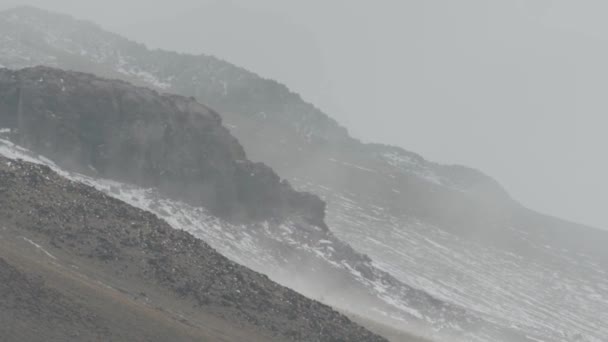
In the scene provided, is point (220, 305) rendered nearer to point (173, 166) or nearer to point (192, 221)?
point (192, 221)

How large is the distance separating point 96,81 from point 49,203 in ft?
185

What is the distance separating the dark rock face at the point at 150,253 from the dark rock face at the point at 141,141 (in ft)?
123

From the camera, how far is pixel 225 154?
121750 millimetres

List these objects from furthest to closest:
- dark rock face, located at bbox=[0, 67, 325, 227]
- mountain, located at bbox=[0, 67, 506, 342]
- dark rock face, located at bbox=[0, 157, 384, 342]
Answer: dark rock face, located at bbox=[0, 67, 325, 227], mountain, located at bbox=[0, 67, 506, 342], dark rock face, located at bbox=[0, 157, 384, 342]

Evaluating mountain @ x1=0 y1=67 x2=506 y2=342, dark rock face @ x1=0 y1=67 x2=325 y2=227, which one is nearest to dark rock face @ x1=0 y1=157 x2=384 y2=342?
A: mountain @ x1=0 y1=67 x2=506 y2=342

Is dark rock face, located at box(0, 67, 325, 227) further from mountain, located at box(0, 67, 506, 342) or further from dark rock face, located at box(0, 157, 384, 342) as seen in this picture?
dark rock face, located at box(0, 157, 384, 342)

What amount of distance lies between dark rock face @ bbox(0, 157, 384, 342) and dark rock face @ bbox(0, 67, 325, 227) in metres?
37.4

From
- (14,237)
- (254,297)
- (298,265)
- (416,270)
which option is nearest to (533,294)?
(416,270)

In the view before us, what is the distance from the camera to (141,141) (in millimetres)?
111438

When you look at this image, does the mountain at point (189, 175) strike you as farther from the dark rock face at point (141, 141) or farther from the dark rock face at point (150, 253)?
the dark rock face at point (150, 253)

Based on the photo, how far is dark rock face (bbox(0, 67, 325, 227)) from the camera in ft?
332

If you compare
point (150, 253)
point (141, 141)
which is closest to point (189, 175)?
point (141, 141)

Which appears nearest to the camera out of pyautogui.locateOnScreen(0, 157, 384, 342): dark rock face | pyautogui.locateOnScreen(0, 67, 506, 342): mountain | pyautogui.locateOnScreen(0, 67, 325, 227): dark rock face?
pyautogui.locateOnScreen(0, 157, 384, 342): dark rock face

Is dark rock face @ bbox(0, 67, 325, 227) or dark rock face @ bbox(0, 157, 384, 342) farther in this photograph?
dark rock face @ bbox(0, 67, 325, 227)
